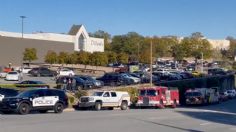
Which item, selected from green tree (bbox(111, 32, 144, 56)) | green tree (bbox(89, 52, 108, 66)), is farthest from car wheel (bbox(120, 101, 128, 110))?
green tree (bbox(111, 32, 144, 56))

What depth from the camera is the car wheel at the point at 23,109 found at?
1292 inches

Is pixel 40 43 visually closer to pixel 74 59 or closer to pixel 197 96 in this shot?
pixel 74 59

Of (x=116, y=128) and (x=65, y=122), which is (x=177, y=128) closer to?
(x=116, y=128)

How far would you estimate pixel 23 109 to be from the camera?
33062mm

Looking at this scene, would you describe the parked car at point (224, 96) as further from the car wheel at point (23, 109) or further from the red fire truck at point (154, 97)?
the car wheel at point (23, 109)

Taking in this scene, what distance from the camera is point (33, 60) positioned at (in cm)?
10706

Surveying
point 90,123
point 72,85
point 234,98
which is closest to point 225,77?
point 234,98

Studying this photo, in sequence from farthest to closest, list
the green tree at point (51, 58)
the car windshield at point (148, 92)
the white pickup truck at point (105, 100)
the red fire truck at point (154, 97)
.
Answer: the green tree at point (51, 58) < the car windshield at point (148, 92) < the red fire truck at point (154, 97) < the white pickup truck at point (105, 100)

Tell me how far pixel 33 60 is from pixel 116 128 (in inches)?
3313

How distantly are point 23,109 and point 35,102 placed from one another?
3.59 feet

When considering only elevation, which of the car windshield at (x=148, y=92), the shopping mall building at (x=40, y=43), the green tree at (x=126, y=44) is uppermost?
the green tree at (x=126, y=44)

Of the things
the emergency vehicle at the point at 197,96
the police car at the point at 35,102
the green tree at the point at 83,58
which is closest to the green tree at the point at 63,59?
the green tree at the point at 83,58

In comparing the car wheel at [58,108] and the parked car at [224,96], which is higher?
the car wheel at [58,108]

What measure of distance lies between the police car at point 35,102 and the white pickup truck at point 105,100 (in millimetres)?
6424
